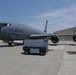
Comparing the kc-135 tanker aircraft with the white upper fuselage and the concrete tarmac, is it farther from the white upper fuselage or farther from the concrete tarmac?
the concrete tarmac

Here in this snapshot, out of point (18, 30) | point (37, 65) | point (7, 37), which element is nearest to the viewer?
point (37, 65)

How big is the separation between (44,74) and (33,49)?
10061 millimetres

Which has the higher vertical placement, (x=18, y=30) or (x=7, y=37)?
(x=18, y=30)

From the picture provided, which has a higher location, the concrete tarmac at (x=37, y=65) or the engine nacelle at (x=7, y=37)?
the engine nacelle at (x=7, y=37)

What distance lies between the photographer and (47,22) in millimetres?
55219

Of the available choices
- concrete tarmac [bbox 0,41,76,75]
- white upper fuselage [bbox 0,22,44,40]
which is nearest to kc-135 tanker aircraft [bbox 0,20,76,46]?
white upper fuselage [bbox 0,22,44,40]

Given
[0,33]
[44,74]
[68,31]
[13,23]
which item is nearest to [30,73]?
[44,74]

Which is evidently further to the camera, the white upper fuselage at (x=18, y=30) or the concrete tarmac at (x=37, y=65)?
the white upper fuselage at (x=18, y=30)

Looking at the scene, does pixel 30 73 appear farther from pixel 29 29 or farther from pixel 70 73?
pixel 29 29

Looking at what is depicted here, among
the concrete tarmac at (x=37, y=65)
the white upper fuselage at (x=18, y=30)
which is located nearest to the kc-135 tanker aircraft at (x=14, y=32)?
the white upper fuselage at (x=18, y=30)

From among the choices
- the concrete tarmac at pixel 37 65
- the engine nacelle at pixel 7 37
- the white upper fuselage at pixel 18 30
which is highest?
the white upper fuselage at pixel 18 30

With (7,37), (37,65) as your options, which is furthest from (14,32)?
(37,65)

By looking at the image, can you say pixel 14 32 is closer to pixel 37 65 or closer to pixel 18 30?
pixel 18 30

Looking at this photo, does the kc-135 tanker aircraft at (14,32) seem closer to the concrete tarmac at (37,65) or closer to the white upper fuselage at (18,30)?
the white upper fuselage at (18,30)
